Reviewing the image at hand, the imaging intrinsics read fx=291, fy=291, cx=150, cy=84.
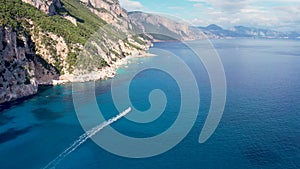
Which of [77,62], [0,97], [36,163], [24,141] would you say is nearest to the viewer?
[36,163]

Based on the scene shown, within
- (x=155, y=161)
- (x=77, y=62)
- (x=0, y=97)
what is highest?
(x=77, y=62)

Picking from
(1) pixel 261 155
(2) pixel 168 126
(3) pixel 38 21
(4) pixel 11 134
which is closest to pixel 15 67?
(4) pixel 11 134

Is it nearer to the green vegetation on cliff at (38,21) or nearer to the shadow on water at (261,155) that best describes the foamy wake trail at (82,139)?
the shadow on water at (261,155)

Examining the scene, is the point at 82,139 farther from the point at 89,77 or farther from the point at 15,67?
the point at 89,77

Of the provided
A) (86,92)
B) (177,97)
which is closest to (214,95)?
(177,97)

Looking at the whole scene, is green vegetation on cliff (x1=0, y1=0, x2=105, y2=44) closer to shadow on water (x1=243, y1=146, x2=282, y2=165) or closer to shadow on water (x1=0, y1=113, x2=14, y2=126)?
shadow on water (x1=0, y1=113, x2=14, y2=126)

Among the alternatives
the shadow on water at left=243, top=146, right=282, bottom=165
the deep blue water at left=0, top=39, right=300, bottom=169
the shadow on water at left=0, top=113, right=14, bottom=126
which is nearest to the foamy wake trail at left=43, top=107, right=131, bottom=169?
the deep blue water at left=0, top=39, right=300, bottom=169

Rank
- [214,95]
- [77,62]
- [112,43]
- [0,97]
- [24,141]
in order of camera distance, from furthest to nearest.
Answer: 1. [112,43]
2. [77,62]
3. [214,95]
4. [0,97]
5. [24,141]

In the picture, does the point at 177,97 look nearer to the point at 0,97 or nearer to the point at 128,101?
the point at 128,101
